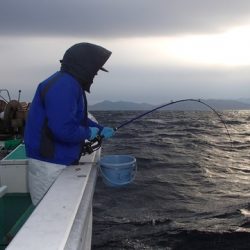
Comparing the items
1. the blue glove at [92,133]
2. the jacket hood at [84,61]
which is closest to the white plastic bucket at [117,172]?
the blue glove at [92,133]

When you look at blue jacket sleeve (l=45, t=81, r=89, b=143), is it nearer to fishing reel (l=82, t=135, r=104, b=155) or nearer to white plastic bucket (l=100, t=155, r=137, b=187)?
fishing reel (l=82, t=135, r=104, b=155)

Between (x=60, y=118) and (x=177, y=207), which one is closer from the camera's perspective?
(x=60, y=118)

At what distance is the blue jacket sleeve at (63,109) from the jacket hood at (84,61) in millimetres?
232

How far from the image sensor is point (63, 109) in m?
3.96

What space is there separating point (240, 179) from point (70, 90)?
25.6 feet

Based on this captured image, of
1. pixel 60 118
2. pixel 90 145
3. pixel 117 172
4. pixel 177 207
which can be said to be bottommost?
pixel 177 207

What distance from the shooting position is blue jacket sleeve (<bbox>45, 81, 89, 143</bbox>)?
3967 millimetres

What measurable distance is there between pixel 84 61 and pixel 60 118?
752 mm

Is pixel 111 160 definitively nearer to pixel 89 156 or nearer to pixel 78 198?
pixel 89 156

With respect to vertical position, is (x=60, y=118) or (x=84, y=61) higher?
(x=84, y=61)

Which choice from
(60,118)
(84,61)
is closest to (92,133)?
(60,118)

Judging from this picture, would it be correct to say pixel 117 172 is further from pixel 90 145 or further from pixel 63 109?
pixel 63 109

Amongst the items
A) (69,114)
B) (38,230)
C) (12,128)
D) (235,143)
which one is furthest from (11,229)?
(235,143)

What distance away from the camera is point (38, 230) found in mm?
2646
